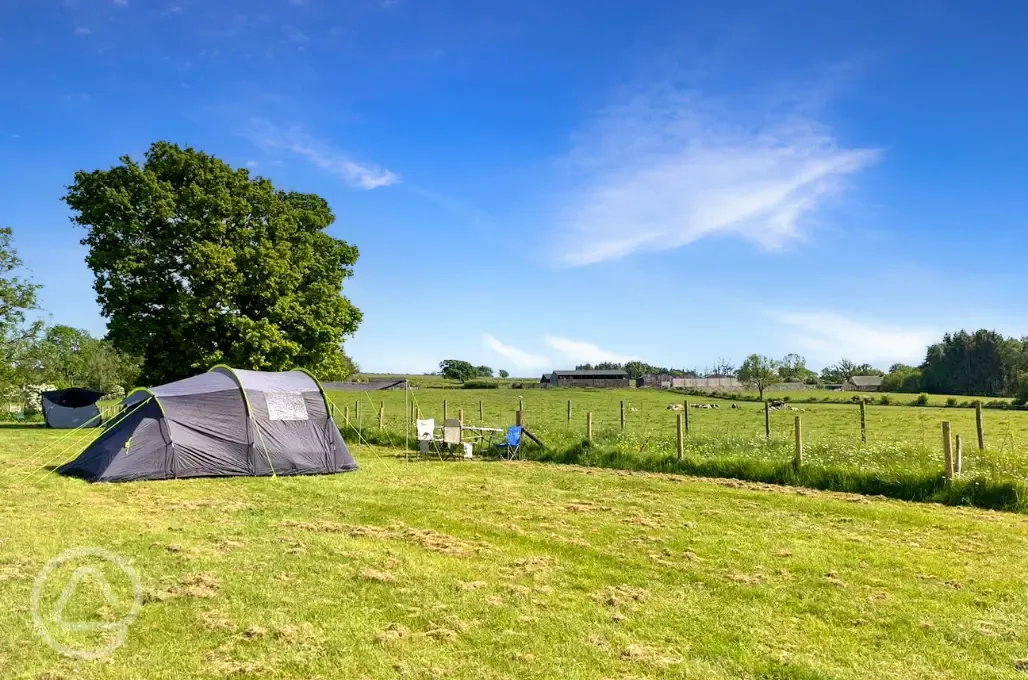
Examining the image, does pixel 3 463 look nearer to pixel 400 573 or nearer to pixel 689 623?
pixel 400 573

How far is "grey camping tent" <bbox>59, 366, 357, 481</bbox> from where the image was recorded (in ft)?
40.7

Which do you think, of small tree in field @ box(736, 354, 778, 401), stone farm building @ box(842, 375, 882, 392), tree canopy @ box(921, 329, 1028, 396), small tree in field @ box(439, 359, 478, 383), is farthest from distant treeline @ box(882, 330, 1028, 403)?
small tree in field @ box(439, 359, 478, 383)

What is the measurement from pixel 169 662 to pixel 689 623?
3.85 m

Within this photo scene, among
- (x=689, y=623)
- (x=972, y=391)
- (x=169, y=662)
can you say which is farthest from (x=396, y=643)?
(x=972, y=391)

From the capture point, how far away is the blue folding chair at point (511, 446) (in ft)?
54.6

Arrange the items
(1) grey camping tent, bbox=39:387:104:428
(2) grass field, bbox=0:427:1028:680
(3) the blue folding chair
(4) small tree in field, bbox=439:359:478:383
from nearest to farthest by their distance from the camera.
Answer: (2) grass field, bbox=0:427:1028:680
(3) the blue folding chair
(1) grey camping tent, bbox=39:387:104:428
(4) small tree in field, bbox=439:359:478:383

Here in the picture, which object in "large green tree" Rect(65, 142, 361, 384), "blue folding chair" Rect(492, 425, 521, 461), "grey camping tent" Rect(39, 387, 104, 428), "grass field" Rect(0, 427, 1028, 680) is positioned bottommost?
"grass field" Rect(0, 427, 1028, 680)

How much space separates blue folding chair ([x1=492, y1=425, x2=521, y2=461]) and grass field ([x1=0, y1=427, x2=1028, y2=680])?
227 inches

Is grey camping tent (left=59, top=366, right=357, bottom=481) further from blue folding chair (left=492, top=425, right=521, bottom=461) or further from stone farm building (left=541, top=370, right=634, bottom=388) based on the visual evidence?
stone farm building (left=541, top=370, right=634, bottom=388)

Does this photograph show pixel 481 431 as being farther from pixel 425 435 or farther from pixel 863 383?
pixel 863 383

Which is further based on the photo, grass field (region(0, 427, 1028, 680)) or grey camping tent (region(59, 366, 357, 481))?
grey camping tent (region(59, 366, 357, 481))

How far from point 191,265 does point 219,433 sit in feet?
37.9

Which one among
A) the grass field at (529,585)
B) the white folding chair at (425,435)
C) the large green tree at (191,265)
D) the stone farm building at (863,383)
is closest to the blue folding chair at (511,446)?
the white folding chair at (425,435)

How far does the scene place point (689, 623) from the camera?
17.0 ft
